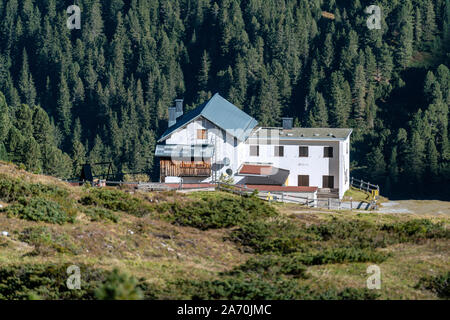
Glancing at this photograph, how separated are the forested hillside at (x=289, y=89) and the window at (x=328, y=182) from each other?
4554 centimetres

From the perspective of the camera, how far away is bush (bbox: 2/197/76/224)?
1118 inches

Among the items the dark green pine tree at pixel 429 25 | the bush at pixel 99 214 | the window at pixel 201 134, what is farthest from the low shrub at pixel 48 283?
the dark green pine tree at pixel 429 25

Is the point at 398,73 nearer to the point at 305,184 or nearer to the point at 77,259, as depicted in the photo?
the point at 305,184

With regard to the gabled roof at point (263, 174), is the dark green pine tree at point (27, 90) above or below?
above

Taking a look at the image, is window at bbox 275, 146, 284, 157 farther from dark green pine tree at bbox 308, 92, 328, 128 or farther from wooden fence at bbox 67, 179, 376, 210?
dark green pine tree at bbox 308, 92, 328, 128

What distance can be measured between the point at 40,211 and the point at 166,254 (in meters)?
6.04

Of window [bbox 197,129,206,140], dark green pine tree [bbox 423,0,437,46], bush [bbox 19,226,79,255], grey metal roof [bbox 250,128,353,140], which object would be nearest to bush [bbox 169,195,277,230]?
bush [bbox 19,226,79,255]

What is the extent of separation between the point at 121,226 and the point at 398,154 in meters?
101

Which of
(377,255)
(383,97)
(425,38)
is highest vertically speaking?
(425,38)

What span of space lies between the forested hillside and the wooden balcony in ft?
127

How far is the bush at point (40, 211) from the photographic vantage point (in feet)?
93.1

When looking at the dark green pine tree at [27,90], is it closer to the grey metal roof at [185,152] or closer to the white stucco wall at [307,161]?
the grey metal roof at [185,152]
